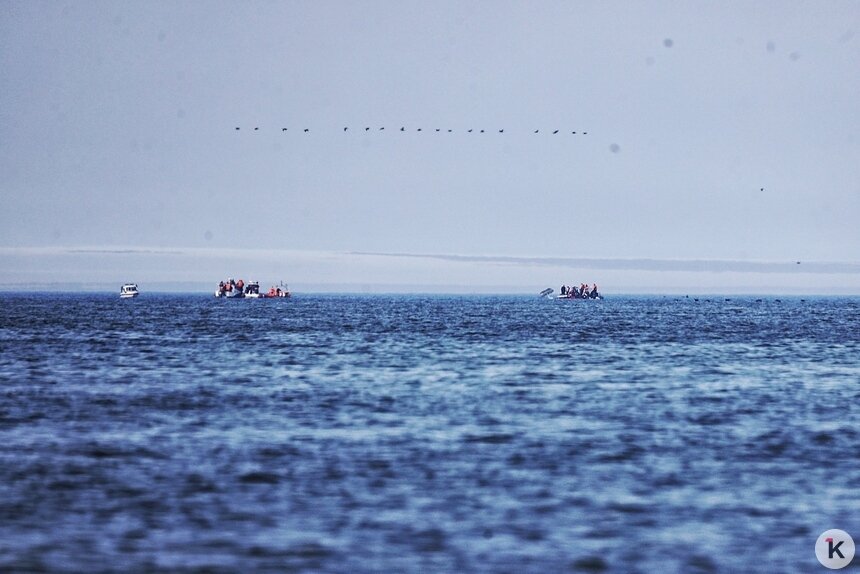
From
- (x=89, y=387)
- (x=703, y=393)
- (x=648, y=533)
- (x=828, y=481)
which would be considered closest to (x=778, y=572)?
(x=648, y=533)

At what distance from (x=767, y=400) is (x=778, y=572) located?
87.9 ft

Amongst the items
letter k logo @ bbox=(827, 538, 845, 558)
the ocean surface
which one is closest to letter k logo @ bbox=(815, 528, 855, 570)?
letter k logo @ bbox=(827, 538, 845, 558)

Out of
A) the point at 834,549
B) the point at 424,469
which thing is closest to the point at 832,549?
the point at 834,549

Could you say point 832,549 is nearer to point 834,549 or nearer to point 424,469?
point 834,549

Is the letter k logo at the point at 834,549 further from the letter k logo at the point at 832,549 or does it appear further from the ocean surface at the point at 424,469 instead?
A: the ocean surface at the point at 424,469

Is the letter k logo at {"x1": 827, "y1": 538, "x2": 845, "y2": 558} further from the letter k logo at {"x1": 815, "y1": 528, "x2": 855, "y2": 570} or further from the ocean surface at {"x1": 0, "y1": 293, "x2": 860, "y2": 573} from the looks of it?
the ocean surface at {"x1": 0, "y1": 293, "x2": 860, "y2": 573}

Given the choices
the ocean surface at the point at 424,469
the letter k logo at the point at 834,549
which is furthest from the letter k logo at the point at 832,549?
the ocean surface at the point at 424,469

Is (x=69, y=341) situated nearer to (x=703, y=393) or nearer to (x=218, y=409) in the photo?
(x=218, y=409)

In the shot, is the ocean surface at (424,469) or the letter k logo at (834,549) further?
the ocean surface at (424,469)

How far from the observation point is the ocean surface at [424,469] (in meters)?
17.9

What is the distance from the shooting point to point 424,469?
83.0 feet

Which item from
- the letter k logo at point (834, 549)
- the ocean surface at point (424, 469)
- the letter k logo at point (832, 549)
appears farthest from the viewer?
the ocean surface at point (424, 469)

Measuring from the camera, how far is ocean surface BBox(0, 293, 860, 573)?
17922mm

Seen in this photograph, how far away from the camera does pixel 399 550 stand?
17.8 metres
